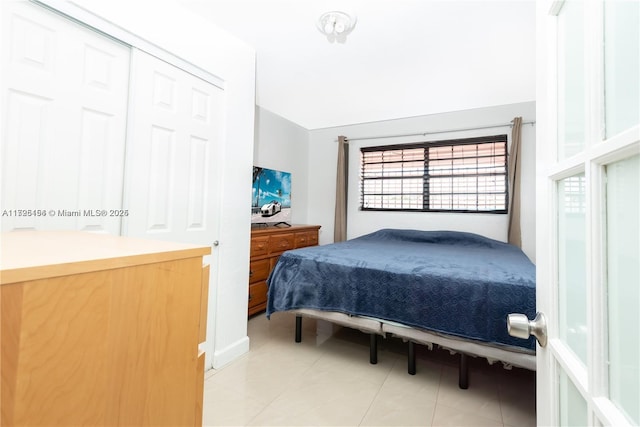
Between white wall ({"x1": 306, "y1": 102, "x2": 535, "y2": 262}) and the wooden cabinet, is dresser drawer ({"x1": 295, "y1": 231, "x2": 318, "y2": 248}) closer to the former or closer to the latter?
white wall ({"x1": 306, "y1": 102, "x2": 535, "y2": 262})

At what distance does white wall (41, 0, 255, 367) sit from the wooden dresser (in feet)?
2.49

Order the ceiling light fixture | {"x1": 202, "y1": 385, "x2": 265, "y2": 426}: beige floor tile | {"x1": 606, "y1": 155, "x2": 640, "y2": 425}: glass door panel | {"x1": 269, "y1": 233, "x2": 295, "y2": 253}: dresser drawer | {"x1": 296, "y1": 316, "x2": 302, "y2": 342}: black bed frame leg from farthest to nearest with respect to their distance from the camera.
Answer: {"x1": 269, "y1": 233, "x2": 295, "y2": 253}: dresser drawer, {"x1": 296, "y1": 316, "x2": 302, "y2": 342}: black bed frame leg, the ceiling light fixture, {"x1": 202, "y1": 385, "x2": 265, "y2": 426}: beige floor tile, {"x1": 606, "y1": 155, "x2": 640, "y2": 425}: glass door panel

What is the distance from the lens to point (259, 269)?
316cm

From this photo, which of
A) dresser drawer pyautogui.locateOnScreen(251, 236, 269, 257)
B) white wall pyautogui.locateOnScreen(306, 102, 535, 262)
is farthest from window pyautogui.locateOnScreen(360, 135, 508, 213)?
dresser drawer pyautogui.locateOnScreen(251, 236, 269, 257)

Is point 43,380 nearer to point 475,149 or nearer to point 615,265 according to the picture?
point 615,265

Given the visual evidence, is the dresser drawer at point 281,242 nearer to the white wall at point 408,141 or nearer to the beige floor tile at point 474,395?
the white wall at point 408,141

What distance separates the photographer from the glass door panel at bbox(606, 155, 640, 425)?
1.24 feet

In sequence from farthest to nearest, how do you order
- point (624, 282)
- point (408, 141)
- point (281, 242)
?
point (408, 141) < point (281, 242) < point (624, 282)

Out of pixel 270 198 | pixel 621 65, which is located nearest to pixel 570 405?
pixel 621 65

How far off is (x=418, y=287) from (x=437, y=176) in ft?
8.64

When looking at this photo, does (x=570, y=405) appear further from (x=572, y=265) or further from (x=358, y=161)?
(x=358, y=161)

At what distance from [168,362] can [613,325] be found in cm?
74

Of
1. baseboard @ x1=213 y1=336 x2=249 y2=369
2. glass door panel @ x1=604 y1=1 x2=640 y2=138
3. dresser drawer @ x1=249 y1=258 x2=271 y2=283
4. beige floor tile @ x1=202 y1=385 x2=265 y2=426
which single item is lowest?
beige floor tile @ x1=202 y1=385 x2=265 y2=426

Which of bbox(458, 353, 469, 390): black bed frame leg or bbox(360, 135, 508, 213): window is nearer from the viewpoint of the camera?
bbox(458, 353, 469, 390): black bed frame leg
